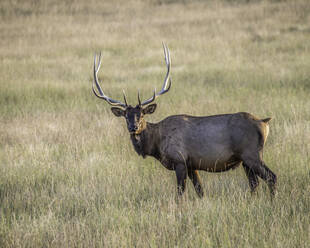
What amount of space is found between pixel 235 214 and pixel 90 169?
8.77 feet

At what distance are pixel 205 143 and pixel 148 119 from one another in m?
3.69

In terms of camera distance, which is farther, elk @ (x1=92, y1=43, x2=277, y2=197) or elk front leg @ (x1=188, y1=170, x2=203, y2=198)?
elk front leg @ (x1=188, y1=170, x2=203, y2=198)

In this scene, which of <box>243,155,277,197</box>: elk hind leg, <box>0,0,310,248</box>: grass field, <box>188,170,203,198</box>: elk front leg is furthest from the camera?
<box>188,170,203,198</box>: elk front leg

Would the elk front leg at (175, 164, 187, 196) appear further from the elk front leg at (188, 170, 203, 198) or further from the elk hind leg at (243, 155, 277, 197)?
the elk hind leg at (243, 155, 277, 197)

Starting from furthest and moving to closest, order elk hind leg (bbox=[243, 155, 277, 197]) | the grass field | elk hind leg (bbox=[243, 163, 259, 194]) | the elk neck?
the elk neck < elk hind leg (bbox=[243, 163, 259, 194]) < elk hind leg (bbox=[243, 155, 277, 197]) < the grass field

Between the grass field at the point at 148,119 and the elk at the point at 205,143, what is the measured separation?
0.99ft

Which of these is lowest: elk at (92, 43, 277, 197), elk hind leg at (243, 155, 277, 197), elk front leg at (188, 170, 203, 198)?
elk front leg at (188, 170, 203, 198)

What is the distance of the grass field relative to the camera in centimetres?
456

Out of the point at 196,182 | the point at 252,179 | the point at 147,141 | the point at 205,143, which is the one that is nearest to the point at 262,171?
the point at 252,179

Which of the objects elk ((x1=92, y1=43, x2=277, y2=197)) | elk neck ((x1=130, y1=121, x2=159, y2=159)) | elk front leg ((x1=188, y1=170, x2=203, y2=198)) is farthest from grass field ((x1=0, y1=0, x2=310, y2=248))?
elk neck ((x1=130, y1=121, x2=159, y2=159))

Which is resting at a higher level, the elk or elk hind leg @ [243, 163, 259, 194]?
the elk

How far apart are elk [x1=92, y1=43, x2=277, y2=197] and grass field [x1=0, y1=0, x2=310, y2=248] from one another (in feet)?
0.99

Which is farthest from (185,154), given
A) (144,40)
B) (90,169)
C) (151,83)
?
(144,40)

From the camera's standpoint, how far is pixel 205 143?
5621 millimetres
